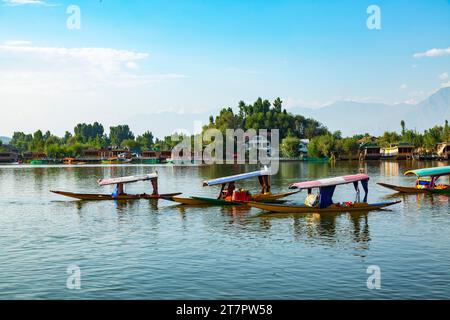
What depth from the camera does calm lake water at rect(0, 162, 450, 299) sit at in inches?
909

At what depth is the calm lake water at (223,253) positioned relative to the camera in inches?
909

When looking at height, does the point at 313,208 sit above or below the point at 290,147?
below

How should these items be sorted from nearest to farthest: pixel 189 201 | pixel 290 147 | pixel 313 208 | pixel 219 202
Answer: pixel 313 208 < pixel 219 202 < pixel 189 201 < pixel 290 147

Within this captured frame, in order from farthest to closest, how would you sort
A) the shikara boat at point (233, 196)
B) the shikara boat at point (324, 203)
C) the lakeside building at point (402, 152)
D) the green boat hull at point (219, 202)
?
the lakeside building at point (402, 152)
the green boat hull at point (219, 202)
the shikara boat at point (233, 196)
the shikara boat at point (324, 203)

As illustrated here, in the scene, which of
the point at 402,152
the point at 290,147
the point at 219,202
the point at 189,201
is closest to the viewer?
the point at 219,202

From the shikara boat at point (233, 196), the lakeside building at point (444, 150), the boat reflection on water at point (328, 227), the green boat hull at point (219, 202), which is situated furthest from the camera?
the lakeside building at point (444, 150)

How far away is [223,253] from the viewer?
97.0 feet

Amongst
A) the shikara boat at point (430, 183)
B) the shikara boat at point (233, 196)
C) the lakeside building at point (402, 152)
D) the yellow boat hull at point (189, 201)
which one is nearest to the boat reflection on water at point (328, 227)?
the shikara boat at point (233, 196)

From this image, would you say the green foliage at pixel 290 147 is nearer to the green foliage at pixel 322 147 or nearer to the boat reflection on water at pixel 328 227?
the green foliage at pixel 322 147

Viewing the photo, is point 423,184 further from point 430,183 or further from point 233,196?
point 233,196

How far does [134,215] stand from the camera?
4478 centimetres

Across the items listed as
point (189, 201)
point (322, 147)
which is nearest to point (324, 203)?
point (189, 201)

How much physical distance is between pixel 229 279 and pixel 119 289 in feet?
16.1
